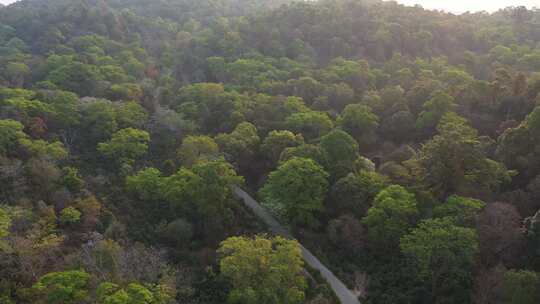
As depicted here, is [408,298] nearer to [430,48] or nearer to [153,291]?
[153,291]

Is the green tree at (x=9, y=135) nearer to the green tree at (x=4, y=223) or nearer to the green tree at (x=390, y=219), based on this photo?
the green tree at (x=4, y=223)

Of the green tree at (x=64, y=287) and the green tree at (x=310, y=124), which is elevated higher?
the green tree at (x=310, y=124)

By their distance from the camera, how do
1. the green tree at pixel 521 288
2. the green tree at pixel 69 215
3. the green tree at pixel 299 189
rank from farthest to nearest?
the green tree at pixel 299 189 → the green tree at pixel 69 215 → the green tree at pixel 521 288

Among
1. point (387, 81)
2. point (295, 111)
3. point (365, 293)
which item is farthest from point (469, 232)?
point (387, 81)

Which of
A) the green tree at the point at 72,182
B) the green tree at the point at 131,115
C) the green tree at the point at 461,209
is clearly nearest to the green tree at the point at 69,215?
the green tree at the point at 72,182

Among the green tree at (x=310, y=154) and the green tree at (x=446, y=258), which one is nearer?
the green tree at (x=446, y=258)

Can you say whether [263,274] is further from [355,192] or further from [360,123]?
[360,123]

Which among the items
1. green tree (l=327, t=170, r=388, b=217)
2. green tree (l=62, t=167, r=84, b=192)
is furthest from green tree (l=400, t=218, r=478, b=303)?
green tree (l=62, t=167, r=84, b=192)

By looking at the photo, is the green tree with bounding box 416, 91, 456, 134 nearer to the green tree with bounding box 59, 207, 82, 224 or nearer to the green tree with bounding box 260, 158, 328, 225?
the green tree with bounding box 260, 158, 328, 225
